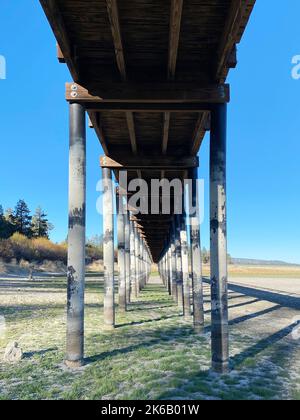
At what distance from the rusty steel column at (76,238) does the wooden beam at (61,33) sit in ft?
2.73

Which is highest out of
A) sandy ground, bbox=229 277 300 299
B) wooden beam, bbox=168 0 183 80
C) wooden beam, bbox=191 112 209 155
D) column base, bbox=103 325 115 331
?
wooden beam, bbox=168 0 183 80

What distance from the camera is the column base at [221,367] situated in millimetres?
6176

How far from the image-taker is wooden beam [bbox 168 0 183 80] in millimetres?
5156

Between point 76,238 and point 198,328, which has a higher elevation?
point 76,238

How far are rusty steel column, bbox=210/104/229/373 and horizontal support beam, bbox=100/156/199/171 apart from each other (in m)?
4.70

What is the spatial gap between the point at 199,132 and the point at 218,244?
4279mm

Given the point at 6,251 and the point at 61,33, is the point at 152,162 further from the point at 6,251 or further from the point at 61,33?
the point at 6,251

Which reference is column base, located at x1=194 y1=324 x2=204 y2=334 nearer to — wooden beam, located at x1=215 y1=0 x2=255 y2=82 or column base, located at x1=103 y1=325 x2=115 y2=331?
column base, located at x1=103 y1=325 x2=115 y2=331

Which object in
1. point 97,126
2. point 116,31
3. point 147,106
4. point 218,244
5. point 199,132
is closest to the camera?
point 116,31

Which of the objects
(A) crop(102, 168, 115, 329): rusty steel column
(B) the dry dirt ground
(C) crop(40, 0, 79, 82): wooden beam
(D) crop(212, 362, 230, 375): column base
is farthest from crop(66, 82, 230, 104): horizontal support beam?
(B) the dry dirt ground

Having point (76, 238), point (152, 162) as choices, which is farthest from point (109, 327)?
point (152, 162)

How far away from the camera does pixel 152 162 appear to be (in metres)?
12.2
